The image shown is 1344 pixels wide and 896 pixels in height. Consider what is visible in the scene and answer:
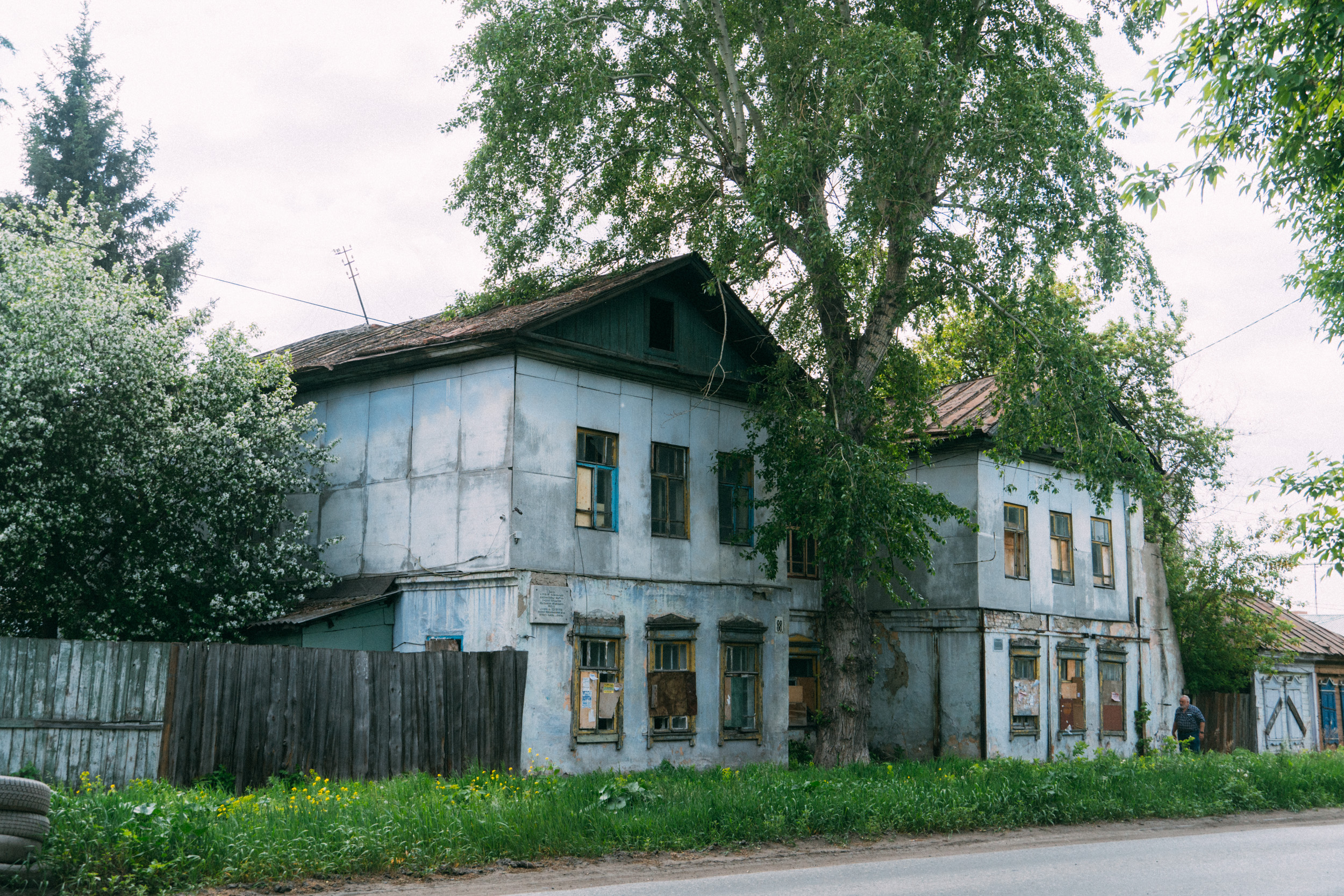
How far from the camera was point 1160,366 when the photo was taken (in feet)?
112

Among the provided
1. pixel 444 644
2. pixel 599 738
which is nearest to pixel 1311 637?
pixel 599 738

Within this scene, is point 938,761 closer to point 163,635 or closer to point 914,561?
point 914,561

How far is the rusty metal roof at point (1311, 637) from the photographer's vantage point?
103 ft

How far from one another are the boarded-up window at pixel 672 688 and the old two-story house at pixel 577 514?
0.03m

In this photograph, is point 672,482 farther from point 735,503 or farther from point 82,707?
point 82,707

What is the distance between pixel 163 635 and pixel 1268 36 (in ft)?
54.6

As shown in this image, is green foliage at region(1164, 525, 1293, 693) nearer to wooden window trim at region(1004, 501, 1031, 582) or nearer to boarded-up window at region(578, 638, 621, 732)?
wooden window trim at region(1004, 501, 1031, 582)

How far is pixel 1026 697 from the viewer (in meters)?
23.8

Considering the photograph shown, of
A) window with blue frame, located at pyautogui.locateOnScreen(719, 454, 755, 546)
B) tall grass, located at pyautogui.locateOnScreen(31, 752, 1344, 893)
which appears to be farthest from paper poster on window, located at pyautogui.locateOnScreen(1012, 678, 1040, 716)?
window with blue frame, located at pyautogui.locateOnScreen(719, 454, 755, 546)

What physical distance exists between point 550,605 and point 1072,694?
13.8 meters

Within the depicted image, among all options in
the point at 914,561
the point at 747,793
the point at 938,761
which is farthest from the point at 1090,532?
the point at 747,793

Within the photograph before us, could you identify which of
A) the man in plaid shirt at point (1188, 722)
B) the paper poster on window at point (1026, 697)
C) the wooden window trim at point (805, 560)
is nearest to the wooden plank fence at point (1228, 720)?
the man in plaid shirt at point (1188, 722)

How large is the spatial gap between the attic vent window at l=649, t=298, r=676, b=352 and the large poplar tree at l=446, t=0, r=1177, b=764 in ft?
4.18

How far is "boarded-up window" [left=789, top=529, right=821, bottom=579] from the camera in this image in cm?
2305
